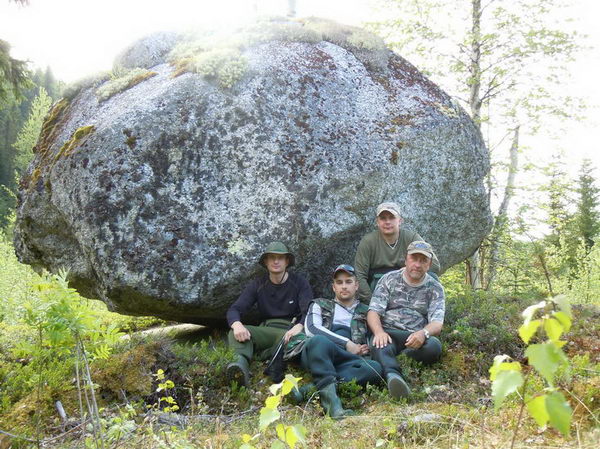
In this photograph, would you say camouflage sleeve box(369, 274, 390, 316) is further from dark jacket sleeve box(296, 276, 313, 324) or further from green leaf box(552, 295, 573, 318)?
green leaf box(552, 295, 573, 318)

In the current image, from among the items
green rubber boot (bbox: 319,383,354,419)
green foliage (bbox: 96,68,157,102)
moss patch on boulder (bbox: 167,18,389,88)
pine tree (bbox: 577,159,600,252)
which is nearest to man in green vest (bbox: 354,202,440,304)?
green rubber boot (bbox: 319,383,354,419)

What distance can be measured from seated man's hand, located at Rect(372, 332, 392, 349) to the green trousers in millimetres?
1517

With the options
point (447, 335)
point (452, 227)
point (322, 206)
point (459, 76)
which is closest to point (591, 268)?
point (459, 76)

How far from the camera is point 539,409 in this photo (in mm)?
1626

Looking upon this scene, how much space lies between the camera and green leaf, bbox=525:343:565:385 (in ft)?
5.23

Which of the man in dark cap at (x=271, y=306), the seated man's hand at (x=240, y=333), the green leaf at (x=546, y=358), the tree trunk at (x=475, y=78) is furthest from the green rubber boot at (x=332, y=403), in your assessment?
the tree trunk at (x=475, y=78)

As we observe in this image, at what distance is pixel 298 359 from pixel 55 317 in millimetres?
4495

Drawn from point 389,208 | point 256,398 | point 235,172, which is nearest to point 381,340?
point 256,398

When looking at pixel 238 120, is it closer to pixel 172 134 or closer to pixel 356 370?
pixel 172 134

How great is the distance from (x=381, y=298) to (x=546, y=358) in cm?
538

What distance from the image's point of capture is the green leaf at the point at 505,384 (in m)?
1.61

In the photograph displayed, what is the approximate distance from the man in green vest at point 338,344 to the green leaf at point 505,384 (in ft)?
11.7

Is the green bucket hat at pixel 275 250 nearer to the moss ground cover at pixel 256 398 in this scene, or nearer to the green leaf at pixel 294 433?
the moss ground cover at pixel 256 398

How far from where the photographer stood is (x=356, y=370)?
615 centimetres
